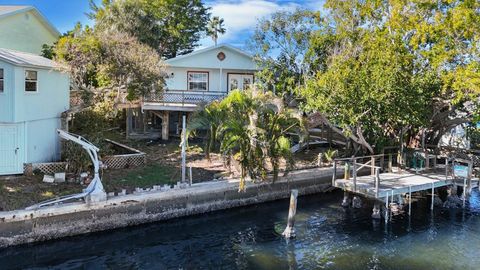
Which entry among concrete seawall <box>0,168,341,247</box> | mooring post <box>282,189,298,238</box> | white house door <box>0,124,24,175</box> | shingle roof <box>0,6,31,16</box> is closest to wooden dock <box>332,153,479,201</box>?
concrete seawall <box>0,168,341,247</box>

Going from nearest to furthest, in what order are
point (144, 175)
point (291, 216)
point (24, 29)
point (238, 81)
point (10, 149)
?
point (291, 216), point (10, 149), point (144, 175), point (24, 29), point (238, 81)

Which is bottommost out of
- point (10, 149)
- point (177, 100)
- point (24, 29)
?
point (10, 149)

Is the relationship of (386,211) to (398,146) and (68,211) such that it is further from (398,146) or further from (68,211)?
(68,211)

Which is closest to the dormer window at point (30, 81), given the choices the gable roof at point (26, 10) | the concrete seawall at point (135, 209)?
the concrete seawall at point (135, 209)

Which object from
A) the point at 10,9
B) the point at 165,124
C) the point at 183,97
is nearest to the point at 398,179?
the point at 183,97

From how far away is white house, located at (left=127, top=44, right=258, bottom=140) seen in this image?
28.0m

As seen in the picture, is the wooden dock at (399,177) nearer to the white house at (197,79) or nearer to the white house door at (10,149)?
the white house at (197,79)

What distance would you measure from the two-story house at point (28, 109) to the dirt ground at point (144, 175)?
4.25 feet

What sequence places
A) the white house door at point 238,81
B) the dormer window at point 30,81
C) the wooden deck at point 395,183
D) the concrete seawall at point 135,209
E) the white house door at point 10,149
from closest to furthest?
the concrete seawall at point 135,209, the white house door at point 10,149, the wooden deck at point 395,183, the dormer window at point 30,81, the white house door at point 238,81

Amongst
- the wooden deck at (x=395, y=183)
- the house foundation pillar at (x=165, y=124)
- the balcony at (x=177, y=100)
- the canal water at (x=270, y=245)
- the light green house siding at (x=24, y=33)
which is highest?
the light green house siding at (x=24, y=33)

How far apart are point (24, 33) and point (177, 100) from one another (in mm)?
11729

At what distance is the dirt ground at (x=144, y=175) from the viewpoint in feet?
52.3

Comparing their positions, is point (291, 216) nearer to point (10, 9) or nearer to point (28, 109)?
point (28, 109)

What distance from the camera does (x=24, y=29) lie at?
93.0 ft
